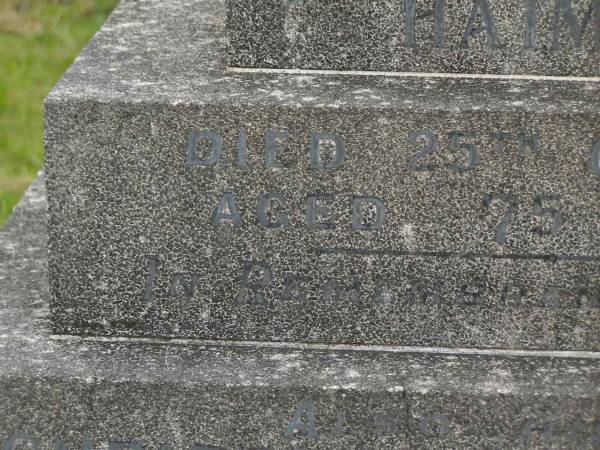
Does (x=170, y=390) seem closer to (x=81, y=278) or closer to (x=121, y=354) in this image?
(x=121, y=354)

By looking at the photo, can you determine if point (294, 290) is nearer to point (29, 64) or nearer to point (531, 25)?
point (531, 25)

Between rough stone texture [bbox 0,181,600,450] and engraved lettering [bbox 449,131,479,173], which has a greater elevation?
engraved lettering [bbox 449,131,479,173]

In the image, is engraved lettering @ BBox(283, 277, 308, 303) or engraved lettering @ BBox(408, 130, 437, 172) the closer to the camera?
engraved lettering @ BBox(408, 130, 437, 172)

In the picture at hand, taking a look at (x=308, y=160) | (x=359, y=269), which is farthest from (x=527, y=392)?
(x=308, y=160)

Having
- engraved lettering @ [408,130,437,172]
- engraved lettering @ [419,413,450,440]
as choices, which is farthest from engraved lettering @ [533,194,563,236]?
engraved lettering @ [419,413,450,440]

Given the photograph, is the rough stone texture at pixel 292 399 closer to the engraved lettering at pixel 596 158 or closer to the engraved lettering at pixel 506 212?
the engraved lettering at pixel 506 212

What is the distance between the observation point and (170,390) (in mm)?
2572

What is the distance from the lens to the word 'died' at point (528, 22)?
8.45 ft

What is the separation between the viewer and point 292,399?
2566 millimetres

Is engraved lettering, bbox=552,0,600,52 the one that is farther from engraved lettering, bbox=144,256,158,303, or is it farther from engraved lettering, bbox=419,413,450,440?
engraved lettering, bbox=144,256,158,303

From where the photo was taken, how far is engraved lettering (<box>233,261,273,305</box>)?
266 cm

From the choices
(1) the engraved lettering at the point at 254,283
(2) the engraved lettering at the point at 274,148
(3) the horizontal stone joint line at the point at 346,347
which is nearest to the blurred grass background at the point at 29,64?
(3) the horizontal stone joint line at the point at 346,347

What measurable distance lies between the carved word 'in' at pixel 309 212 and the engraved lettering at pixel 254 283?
95 millimetres

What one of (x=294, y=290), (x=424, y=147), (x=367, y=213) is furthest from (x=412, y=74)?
(x=294, y=290)
